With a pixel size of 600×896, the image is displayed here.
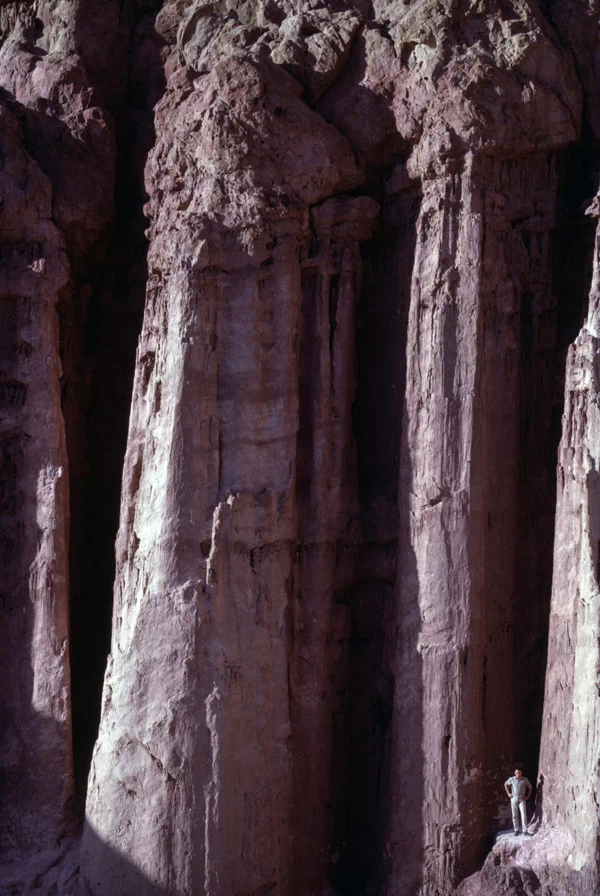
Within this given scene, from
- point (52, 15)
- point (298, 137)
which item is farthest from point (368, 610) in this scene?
point (52, 15)

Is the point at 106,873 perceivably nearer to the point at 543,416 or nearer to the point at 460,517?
the point at 460,517

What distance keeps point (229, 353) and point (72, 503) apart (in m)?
2.32

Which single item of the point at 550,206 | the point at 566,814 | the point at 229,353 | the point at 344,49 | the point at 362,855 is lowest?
the point at 362,855

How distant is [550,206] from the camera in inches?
431

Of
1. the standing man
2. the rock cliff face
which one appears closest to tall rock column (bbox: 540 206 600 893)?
the rock cliff face

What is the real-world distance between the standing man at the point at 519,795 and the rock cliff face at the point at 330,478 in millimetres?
140

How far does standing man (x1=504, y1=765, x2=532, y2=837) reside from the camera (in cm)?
1016

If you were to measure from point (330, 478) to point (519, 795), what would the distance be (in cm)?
283

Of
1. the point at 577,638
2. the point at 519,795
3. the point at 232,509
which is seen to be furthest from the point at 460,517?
the point at 519,795

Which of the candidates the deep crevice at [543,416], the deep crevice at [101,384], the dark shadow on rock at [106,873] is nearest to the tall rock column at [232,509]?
the dark shadow on rock at [106,873]

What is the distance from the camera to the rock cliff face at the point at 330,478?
1027 cm

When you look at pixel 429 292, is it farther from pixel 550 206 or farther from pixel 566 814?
pixel 566 814

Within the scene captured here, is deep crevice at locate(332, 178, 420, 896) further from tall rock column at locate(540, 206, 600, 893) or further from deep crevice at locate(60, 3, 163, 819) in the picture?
deep crevice at locate(60, 3, 163, 819)

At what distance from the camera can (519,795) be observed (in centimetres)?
1016
